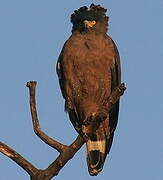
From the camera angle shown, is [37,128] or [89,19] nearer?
[37,128]

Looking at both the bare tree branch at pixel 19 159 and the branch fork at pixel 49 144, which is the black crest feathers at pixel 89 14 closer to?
the branch fork at pixel 49 144

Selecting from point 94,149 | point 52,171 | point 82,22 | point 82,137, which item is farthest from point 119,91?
point 82,22

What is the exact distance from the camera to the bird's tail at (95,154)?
23.3 ft

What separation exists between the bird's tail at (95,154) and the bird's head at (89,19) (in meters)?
1.60

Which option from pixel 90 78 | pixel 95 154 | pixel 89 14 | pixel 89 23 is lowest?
pixel 95 154

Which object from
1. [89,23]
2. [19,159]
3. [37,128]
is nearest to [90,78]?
[89,23]

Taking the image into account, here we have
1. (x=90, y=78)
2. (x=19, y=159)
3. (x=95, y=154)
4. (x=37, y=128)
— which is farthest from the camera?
(x=90, y=78)

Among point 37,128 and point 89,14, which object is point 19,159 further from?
point 89,14

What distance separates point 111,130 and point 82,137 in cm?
232

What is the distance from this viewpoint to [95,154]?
7531 millimetres

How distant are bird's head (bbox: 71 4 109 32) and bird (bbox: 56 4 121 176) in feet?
0.20

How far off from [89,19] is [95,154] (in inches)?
81.6

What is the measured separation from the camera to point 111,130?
822 cm

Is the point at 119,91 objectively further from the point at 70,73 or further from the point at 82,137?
the point at 70,73
